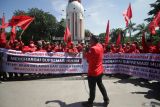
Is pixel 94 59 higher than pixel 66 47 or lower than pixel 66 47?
lower

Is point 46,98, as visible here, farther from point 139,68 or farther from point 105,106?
point 139,68

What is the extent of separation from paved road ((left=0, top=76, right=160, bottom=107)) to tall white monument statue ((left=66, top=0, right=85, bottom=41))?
67822 millimetres

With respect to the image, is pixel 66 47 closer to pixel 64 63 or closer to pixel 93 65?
pixel 64 63

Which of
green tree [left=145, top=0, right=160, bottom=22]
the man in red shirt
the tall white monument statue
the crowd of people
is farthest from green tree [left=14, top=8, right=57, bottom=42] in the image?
the man in red shirt

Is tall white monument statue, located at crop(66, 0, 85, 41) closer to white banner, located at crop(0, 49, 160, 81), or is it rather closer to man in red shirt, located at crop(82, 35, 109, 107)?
white banner, located at crop(0, 49, 160, 81)

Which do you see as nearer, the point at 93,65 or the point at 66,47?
the point at 93,65

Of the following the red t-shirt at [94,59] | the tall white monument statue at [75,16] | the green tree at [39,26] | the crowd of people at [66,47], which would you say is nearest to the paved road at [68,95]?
the red t-shirt at [94,59]

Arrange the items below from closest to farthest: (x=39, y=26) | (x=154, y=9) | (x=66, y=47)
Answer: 1. (x=66, y=47)
2. (x=154, y=9)
3. (x=39, y=26)

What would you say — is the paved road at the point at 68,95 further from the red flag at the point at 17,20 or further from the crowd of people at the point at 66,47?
the red flag at the point at 17,20

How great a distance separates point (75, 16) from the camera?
7750 centimetres

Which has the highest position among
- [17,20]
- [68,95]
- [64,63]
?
[17,20]

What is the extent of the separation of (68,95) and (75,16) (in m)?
70.2

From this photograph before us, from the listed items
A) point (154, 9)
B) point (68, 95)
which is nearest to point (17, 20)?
point (68, 95)

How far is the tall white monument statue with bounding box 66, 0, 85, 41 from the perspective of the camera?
7750cm
